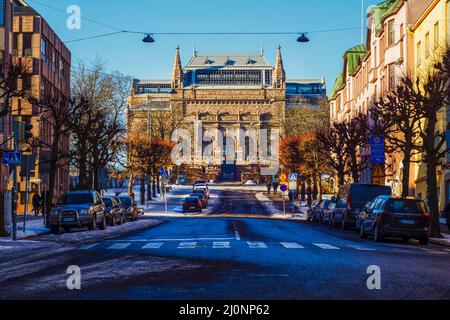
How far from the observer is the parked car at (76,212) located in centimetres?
3167

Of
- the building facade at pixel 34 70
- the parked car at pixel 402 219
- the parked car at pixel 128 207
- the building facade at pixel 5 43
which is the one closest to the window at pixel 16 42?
the building facade at pixel 34 70

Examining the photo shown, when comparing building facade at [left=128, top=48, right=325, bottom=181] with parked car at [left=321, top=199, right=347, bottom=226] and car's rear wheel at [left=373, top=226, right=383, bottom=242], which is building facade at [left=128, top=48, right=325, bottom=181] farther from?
car's rear wheel at [left=373, top=226, right=383, bottom=242]

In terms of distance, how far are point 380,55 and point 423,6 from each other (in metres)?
11.4

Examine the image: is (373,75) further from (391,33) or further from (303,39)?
(303,39)

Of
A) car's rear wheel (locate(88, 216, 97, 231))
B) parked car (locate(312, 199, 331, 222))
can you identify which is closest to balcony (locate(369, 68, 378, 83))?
parked car (locate(312, 199, 331, 222))

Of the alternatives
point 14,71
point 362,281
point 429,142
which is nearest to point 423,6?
point 429,142

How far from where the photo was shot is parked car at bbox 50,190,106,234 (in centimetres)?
3167

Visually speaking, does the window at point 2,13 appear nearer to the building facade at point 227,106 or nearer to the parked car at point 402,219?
the parked car at point 402,219

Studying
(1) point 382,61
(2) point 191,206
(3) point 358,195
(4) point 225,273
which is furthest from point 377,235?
(2) point 191,206

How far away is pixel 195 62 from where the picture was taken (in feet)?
556

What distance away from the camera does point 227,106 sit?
162625mm

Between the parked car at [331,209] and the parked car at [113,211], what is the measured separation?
1063 cm
